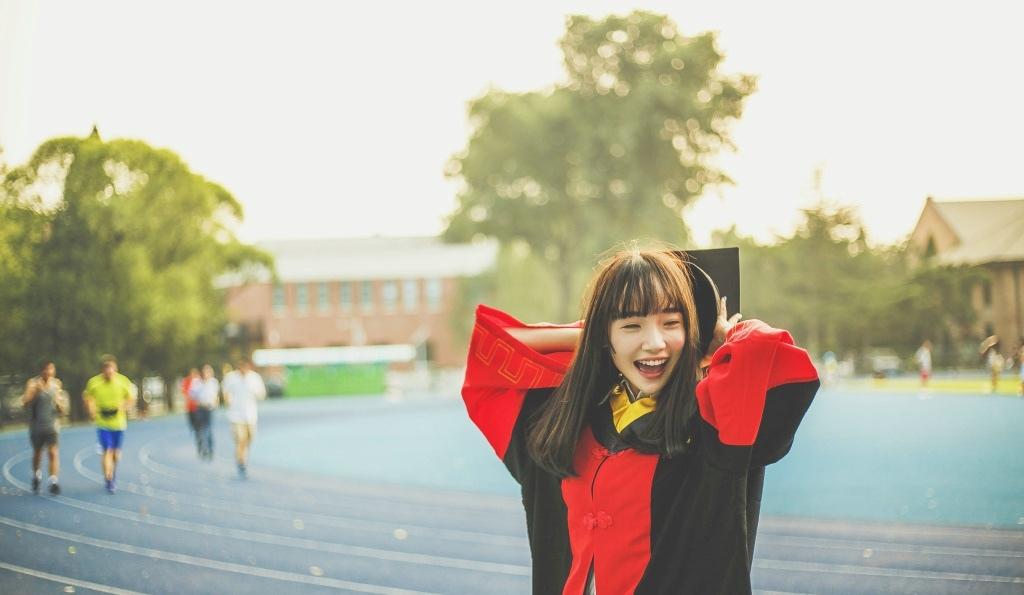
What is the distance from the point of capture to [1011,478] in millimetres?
7562

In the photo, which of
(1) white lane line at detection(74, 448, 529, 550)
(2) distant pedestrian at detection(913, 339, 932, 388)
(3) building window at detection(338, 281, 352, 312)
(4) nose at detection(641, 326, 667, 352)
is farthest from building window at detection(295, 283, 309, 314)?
(4) nose at detection(641, 326, 667, 352)

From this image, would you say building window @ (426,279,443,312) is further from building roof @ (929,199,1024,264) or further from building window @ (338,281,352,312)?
building roof @ (929,199,1024,264)

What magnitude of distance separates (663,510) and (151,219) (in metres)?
7.42

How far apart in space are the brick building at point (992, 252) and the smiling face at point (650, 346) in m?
6.05

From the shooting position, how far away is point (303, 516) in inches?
413

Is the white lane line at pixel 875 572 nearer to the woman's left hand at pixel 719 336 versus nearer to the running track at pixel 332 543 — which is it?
the running track at pixel 332 543

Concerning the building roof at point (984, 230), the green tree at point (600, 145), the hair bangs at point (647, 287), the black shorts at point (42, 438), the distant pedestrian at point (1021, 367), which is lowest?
the black shorts at point (42, 438)

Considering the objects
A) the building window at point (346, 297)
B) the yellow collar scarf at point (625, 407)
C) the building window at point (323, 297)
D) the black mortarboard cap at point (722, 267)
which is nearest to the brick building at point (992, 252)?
the black mortarboard cap at point (722, 267)

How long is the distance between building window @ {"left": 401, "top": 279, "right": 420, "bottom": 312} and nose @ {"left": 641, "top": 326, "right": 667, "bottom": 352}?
52894 millimetres

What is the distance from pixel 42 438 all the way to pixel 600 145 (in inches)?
729

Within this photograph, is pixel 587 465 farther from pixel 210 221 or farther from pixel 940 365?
pixel 940 365

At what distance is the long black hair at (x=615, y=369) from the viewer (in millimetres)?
2303

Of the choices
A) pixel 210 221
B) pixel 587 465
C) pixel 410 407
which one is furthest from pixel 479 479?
pixel 410 407

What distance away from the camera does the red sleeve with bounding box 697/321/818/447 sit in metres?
2.08
